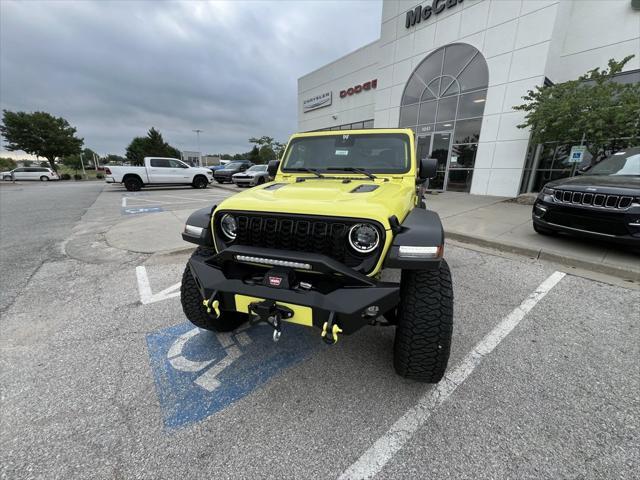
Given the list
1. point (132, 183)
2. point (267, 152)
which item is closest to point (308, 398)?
point (132, 183)

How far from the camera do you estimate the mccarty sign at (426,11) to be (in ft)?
35.5

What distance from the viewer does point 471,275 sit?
369 cm

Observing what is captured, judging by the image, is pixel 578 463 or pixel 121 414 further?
pixel 121 414

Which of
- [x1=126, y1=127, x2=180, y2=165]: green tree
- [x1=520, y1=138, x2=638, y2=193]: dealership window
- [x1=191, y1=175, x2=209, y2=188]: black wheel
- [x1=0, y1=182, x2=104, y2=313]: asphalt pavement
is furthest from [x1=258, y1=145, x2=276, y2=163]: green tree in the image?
[x1=520, y1=138, x2=638, y2=193]: dealership window

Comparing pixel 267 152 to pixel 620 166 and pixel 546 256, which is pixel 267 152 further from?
pixel 546 256

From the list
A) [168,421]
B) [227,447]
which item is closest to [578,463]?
[227,447]

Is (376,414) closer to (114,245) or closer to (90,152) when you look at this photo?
(114,245)

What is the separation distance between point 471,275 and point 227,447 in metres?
3.41

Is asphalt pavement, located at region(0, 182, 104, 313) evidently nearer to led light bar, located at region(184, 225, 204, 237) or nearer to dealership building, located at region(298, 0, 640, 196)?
led light bar, located at region(184, 225, 204, 237)

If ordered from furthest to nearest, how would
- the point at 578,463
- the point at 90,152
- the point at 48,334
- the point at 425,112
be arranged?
the point at 90,152 → the point at 425,112 → the point at 48,334 → the point at 578,463

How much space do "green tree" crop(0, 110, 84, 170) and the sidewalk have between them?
45581 millimetres

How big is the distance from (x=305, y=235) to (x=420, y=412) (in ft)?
4.25

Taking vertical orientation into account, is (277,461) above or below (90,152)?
below

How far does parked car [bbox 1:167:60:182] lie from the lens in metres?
28.0
